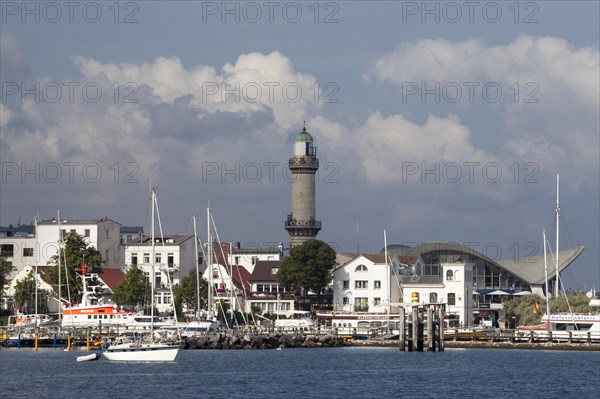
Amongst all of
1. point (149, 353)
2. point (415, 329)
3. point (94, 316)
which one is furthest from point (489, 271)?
point (149, 353)

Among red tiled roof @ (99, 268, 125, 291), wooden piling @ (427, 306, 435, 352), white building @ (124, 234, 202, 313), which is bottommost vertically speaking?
wooden piling @ (427, 306, 435, 352)

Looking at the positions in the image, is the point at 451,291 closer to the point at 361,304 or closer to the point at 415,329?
the point at 361,304

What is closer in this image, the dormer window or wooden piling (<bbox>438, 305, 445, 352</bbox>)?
wooden piling (<bbox>438, 305, 445, 352</bbox>)

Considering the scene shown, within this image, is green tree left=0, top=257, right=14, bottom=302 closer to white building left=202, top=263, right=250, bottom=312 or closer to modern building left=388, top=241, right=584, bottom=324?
white building left=202, top=263, right=250, bottom=312

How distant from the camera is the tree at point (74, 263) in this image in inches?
4742

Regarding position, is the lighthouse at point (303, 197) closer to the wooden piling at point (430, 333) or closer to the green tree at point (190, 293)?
the green tree at point (190, 293)

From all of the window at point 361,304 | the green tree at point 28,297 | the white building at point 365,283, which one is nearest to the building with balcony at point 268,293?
the white building at point 365,283

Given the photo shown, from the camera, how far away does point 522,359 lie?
9388 centimetres

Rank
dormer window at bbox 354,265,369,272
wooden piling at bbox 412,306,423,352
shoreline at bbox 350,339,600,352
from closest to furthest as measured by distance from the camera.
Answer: wooden piling at bbox 412,306,423,352 < shoreline at bbox 350,339,600,352 < dormer window at bbox 354,265,369,272

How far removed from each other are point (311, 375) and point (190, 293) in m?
43.9

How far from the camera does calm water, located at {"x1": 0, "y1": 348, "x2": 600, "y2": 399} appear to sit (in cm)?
7025

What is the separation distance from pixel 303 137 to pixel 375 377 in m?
72.0

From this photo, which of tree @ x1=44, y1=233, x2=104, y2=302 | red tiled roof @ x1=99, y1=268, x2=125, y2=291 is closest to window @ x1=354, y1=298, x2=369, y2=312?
red tiled roof @ x1=99, y1=268, x2=125, y2=291

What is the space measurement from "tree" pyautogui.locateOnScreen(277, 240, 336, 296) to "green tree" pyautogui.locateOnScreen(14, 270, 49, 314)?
22791mm
